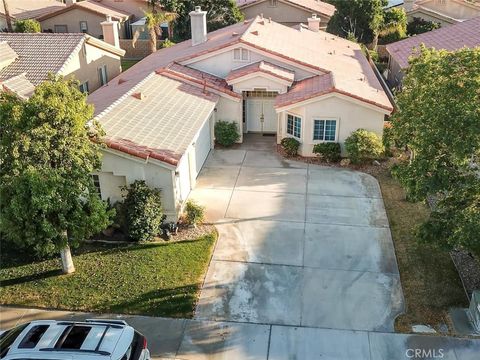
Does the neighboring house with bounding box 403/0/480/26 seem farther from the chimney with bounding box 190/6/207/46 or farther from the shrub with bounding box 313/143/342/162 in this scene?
the shrub with bounding box 313/143/342/162

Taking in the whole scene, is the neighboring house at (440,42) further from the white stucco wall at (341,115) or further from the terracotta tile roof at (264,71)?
the terracotta tile roof at (264,71)

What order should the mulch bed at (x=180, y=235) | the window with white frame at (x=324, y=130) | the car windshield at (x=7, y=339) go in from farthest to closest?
the window with white frame at (x=324, y=130) < the mulch bed at (x=180, y=235) < the car windshield at (x=7, y=339)

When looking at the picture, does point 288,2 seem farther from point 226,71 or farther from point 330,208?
point 330,208

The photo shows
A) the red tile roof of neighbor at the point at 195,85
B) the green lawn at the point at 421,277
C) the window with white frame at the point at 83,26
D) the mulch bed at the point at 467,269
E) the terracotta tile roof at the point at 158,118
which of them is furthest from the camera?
the window with white frame at the point at 83,26

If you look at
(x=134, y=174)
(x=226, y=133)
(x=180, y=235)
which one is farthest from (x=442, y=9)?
(x=134, y=174)

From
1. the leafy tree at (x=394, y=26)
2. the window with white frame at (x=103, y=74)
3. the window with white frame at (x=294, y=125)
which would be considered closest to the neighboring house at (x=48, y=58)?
the window with white frame at (x=103, y=74)

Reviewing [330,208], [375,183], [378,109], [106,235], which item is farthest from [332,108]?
[106,235]
